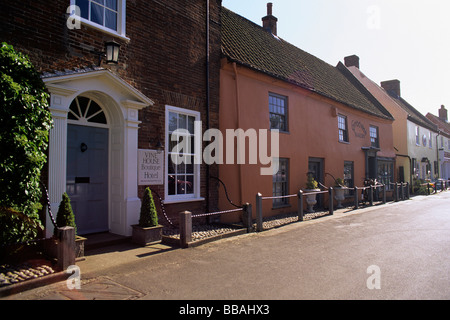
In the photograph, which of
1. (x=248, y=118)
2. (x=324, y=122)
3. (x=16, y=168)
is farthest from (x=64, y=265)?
(x=324, y=122)

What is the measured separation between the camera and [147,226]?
22.3 ft

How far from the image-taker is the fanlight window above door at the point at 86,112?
22.2 feet

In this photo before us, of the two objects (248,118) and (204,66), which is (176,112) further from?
(248,118)

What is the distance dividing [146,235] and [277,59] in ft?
32.7

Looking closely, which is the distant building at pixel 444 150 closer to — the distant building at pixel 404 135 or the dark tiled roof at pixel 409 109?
the dark tiled roof at pixel 409 109

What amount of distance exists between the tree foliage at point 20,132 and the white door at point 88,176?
1.72 m

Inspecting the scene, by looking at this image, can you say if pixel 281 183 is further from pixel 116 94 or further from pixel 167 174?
pixel 116 94

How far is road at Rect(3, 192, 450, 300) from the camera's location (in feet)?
14.0

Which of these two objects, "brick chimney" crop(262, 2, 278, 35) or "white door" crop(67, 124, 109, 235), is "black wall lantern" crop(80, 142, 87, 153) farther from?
"brick chimney" crop(262, 2, 278, 35)

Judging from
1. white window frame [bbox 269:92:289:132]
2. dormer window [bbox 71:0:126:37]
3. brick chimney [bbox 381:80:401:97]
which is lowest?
white window frame [bbox 269:92:289:132]

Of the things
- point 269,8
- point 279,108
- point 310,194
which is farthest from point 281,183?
point 269,8

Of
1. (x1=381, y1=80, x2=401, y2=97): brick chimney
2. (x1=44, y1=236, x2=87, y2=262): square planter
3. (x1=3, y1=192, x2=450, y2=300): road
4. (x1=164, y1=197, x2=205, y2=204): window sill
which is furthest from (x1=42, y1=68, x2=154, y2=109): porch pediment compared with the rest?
(x1=381, y1=80, x2=401, y2=97): brick chimney

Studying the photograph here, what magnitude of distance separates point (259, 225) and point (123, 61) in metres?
5.32
